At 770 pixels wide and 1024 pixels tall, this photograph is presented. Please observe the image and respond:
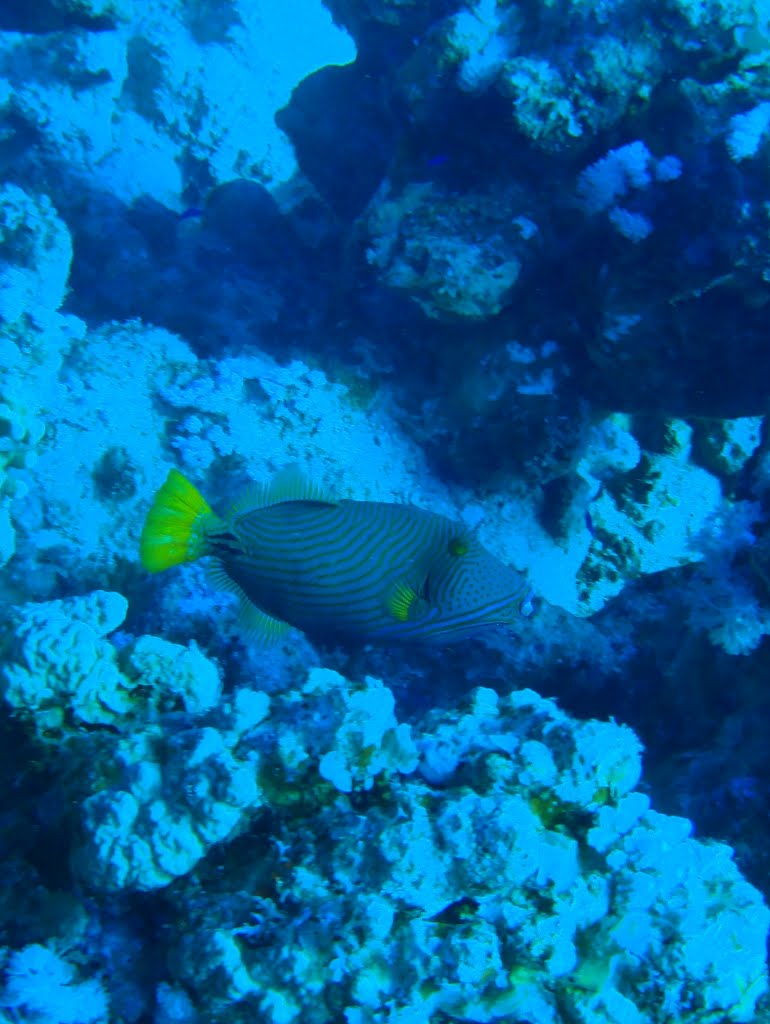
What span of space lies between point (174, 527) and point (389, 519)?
0.73m

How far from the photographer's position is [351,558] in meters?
2.25

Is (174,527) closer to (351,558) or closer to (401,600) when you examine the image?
(351,558)

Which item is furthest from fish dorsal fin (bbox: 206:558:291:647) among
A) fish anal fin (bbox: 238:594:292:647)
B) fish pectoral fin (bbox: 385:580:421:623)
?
fish pectoral fin (bbox: 385:580:421:623)

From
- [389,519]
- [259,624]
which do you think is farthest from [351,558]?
[259,624]

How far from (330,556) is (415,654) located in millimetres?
1510

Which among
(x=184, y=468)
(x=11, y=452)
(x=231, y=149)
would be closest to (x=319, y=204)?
(x=231, y=149)

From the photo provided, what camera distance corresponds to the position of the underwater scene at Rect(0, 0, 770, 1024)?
5.64 ft

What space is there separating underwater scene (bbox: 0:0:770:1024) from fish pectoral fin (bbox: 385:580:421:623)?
0.02 metres

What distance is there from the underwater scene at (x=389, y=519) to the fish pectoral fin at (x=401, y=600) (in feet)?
0.05

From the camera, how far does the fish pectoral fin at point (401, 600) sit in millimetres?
2203

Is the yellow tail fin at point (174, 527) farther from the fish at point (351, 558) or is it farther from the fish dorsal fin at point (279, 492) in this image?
the fish dorsal fin at point (279, 492)

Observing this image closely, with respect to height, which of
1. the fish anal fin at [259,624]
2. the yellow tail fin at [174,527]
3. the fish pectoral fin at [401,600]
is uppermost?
the yellow tail fin at [174,527]

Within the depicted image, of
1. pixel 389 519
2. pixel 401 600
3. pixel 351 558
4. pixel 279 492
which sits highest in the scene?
pixel 279 492

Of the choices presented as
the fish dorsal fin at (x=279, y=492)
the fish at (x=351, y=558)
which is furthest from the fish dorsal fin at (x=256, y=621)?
the fish dorsal fin at (x=279, y=492)
